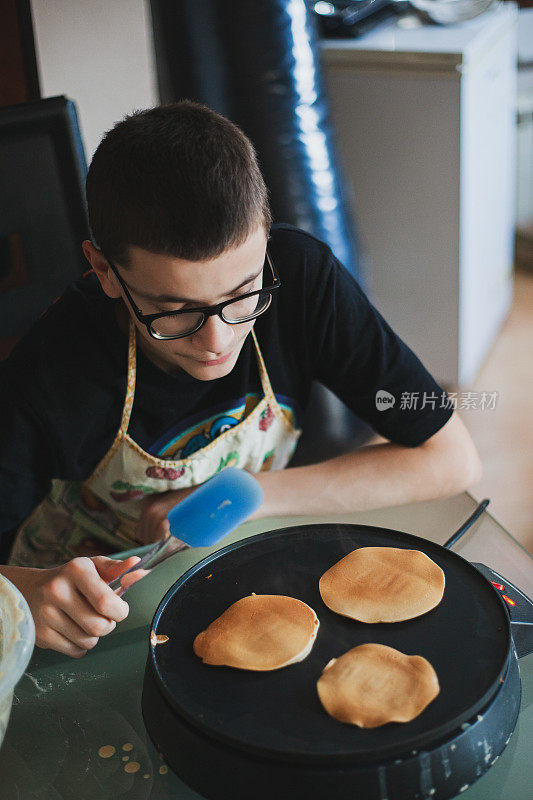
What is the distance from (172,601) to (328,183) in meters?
1.44

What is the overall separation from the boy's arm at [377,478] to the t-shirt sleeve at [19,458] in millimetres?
267

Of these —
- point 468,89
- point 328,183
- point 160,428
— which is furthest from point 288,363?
point 468,89

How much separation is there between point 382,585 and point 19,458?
1.55 ft

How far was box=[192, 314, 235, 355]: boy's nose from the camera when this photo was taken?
0.80 meters

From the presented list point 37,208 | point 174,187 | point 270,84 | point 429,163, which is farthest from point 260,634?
point 429,163

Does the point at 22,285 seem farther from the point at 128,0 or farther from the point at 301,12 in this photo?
the point at 301,12

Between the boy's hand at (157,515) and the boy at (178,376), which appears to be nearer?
the boy at (178,376)

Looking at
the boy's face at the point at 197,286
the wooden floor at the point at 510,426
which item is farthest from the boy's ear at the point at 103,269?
the wooden floor at the point at 510,426

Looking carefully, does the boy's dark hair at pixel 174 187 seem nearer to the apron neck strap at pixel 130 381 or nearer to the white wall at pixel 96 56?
the apron neck strap at pixel 130 381

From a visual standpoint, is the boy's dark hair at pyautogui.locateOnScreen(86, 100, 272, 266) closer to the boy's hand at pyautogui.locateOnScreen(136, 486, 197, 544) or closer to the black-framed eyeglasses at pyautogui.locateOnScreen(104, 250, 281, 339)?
the black-framed eyeglasses at pyautogui.locateOnScreen(104, 250, 281, 339)

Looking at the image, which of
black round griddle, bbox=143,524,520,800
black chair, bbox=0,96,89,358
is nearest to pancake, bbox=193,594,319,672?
black round griddle, bbox=143,524,520,800

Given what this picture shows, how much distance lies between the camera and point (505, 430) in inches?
90.3

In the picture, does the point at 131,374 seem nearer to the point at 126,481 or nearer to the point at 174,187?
the point at 126,481

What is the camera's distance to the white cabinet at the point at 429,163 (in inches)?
82.4
